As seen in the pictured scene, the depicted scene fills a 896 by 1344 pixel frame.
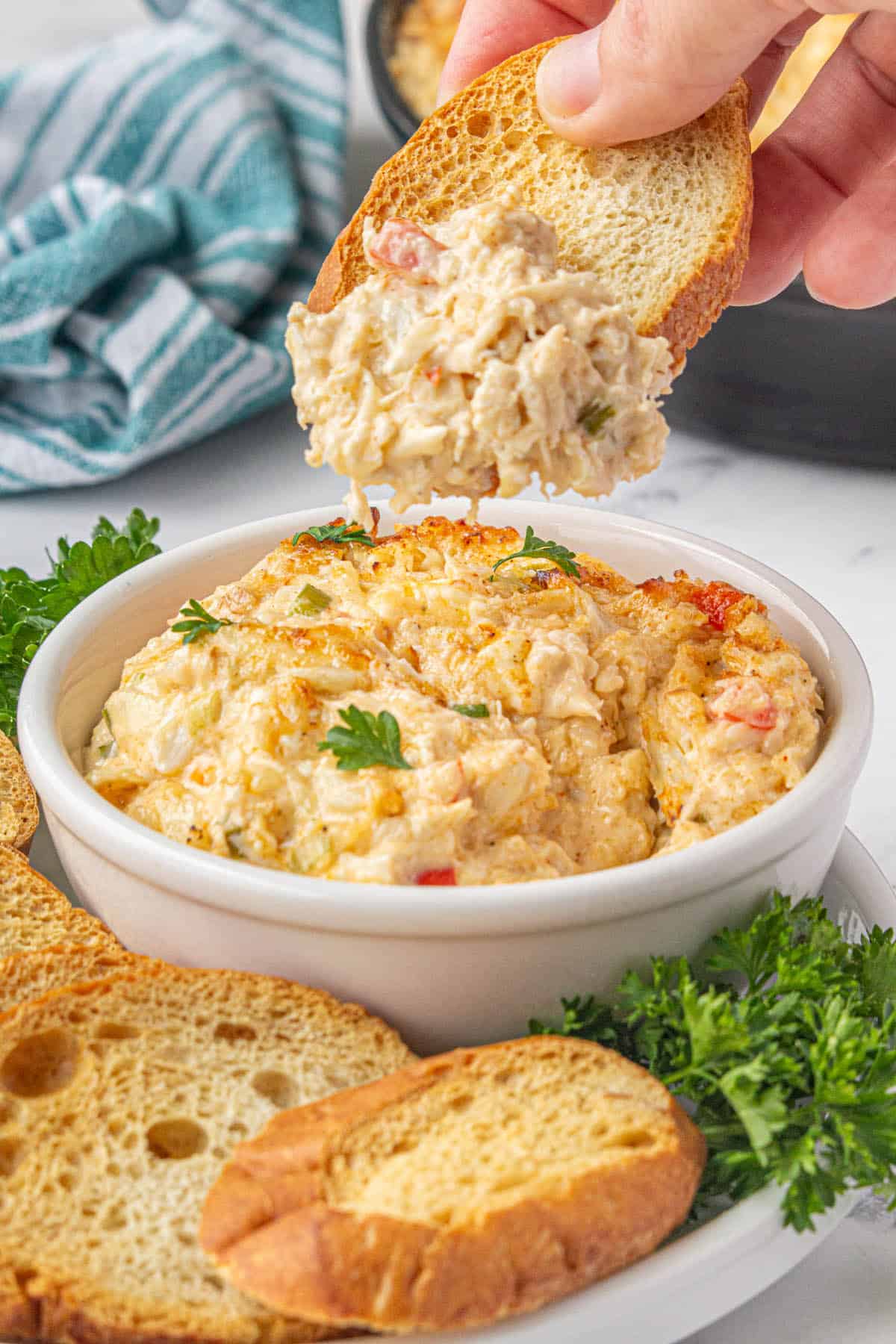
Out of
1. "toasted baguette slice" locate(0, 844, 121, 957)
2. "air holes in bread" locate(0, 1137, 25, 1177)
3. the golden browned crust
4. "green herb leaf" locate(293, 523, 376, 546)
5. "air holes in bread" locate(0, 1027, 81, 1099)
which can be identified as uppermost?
the golden browned crust

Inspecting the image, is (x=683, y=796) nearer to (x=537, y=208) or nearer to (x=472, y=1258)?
(x=472, y=1258)

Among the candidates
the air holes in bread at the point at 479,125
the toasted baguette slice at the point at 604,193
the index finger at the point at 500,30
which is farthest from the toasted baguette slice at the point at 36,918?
the index finger at the point at 500,30

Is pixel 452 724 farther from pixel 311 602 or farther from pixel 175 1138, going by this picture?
pixel 175 1138

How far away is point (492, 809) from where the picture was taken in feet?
7.82

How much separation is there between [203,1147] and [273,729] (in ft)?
2.08

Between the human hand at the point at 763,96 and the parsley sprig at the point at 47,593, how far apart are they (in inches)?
49.6

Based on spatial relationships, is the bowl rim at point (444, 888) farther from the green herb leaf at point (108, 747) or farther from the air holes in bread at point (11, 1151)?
the air holes in bread at point (11, 1151)

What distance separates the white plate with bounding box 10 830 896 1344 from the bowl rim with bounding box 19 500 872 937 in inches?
18.2

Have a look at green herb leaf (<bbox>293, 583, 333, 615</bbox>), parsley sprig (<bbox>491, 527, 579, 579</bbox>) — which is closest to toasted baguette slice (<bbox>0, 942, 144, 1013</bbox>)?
green herb leaf (<bbox>293, 583, 333, 615</bbox>)

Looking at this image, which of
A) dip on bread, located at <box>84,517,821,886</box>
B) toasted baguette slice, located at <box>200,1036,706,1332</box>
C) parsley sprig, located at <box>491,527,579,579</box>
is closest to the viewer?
toasted baguette slice, located at <box>200,1036,706,1332</box>

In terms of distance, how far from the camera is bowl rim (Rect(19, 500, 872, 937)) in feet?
7.34

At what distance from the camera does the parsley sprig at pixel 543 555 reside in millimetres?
2953

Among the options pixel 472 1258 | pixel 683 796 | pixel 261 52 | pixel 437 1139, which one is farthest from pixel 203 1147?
pixel 261 52

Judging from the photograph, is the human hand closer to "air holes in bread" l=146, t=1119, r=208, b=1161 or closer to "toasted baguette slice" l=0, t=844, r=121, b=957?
"toasted baguette slice" l=0, t=844, r=121, b=957
